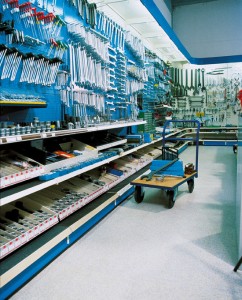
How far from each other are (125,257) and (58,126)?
149cm

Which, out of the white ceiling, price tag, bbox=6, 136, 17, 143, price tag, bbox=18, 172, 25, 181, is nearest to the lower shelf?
price tag, bbox=18, 172, 25, 181

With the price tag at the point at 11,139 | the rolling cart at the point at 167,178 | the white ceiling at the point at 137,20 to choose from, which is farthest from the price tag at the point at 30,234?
the white ceiling at the point at 137,20

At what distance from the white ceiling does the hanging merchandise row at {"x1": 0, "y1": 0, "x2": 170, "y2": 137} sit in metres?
0.31

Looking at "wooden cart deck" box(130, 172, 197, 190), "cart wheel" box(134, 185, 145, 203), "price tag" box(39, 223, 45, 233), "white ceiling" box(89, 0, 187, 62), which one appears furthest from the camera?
"white ceiling" box(89, 0, 187, 62)

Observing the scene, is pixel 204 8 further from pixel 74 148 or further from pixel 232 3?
pixel 74 148

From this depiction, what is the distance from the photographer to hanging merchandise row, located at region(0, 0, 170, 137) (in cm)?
283

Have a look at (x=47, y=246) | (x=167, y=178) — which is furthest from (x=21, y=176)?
(x=167, y=178)

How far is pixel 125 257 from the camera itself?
2656mm

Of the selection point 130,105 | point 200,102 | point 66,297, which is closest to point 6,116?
point 66,297

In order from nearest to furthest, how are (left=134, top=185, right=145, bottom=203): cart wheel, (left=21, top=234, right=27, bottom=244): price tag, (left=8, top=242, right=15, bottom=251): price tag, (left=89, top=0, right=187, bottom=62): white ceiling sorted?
(left=8, top=242, right=15, bottom=251): price tag → (left=21, top=234, right=27, bottom=244): price tag → (left=134, top=185, right=145, bottom=203): cart wheel → (left=89, top=0, right=187, bottom=62): white ceiling

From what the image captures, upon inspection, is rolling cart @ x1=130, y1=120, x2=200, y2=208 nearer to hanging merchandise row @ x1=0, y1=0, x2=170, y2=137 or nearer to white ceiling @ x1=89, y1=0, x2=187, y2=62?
hanging merchandise row @ x1=0, y1=0, x2=170, y2=137

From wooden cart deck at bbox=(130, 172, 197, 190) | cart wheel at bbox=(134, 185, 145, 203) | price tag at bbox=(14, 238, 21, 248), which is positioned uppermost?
wooden cart deck at bbox=(130, 172, 197, 190)

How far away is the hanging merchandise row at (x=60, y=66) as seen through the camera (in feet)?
9.28

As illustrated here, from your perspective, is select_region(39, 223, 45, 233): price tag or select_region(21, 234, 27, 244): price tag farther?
select_region(39, 223, 45, 233): price tag
